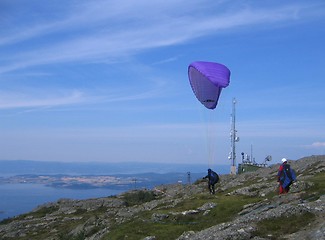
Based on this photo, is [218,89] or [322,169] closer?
[218,89]

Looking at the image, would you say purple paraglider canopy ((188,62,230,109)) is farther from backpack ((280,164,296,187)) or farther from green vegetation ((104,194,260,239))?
green vegetation ((104,194,260,239))

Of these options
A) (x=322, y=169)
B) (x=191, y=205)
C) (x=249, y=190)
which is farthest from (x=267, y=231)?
(x=322, y=169)

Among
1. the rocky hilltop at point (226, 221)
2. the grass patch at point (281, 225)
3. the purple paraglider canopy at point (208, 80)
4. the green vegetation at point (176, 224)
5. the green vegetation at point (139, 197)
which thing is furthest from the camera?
the green vegetation at point (139, 197)

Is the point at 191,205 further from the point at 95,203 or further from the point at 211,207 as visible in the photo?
the point at 95,203

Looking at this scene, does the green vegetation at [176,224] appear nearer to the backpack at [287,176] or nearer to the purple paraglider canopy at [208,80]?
the backpack at [287,176]

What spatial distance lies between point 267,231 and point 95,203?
42.6 m

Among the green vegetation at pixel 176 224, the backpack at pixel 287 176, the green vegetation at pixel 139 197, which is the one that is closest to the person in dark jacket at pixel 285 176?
the backpack at pixel 287 176

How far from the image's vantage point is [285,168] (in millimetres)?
27656

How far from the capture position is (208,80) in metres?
33.6

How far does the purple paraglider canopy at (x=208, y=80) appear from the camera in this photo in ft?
108

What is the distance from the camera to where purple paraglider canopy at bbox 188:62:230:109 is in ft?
108

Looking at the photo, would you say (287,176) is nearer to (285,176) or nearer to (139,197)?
(285,176)

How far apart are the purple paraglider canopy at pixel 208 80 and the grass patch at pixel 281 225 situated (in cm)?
1477

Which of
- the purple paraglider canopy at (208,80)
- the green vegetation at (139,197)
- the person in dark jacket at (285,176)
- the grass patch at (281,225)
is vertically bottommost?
the green vegetation at (139,197)
